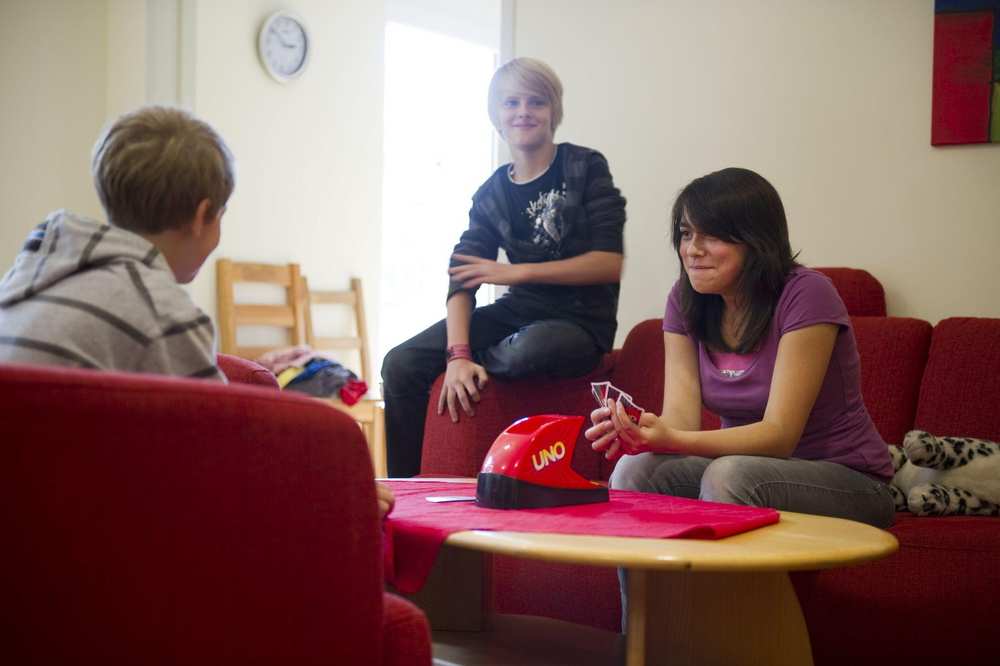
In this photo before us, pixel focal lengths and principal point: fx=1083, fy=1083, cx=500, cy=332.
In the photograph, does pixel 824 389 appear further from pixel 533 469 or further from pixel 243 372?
pixel 243 372

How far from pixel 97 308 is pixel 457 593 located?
0.98 meters

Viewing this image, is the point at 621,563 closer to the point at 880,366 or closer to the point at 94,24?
the point at 880,366

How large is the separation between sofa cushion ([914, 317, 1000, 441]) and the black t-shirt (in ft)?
3.00

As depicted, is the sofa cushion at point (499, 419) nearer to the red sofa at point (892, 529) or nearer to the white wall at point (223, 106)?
the red sofa at point (892, 529)

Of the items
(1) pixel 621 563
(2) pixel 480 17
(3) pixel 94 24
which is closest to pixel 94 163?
(1) pixel 621 563

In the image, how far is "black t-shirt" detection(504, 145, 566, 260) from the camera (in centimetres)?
271

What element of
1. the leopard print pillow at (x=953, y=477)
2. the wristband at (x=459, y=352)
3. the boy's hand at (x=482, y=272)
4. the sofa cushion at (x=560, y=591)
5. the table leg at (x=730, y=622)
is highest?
the boy's hand at (x=482, y=272)

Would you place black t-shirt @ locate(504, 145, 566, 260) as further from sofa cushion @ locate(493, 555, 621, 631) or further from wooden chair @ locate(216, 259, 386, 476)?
wooden chair @ locate(216, 259, 386, 476)

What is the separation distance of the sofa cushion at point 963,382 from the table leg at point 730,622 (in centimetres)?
100

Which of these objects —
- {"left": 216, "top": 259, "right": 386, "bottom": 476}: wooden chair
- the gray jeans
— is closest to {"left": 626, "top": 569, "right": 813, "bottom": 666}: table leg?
the gray jeans

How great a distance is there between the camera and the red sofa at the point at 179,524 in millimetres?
748

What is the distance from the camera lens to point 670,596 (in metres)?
1.47

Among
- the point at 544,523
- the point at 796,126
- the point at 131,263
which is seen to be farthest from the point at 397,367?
the point at 131,263

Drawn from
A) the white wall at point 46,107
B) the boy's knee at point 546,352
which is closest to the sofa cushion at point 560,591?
the boy's knee at point 546,352
